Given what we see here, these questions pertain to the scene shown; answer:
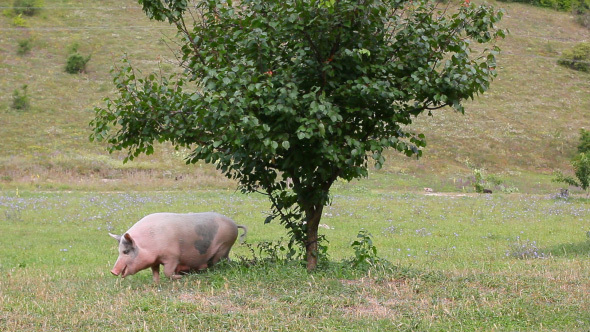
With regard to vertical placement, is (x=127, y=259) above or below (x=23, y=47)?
above

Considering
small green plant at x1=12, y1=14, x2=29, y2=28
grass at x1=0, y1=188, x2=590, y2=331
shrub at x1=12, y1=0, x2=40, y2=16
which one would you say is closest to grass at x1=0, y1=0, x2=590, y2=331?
grass at x1=0, y1=188, x2=590, y2=331

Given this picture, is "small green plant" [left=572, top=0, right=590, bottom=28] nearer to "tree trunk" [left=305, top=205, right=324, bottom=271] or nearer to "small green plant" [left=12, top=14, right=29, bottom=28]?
"small green plant" [left=12, top=14, right=29, bottom=28]

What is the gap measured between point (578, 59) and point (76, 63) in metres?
63.2

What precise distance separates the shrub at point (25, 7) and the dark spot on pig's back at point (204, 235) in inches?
2990

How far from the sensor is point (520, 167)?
4922 cm

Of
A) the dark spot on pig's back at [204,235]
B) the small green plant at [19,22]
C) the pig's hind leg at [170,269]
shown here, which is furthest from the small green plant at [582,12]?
the pig's hind leg at [170,269]

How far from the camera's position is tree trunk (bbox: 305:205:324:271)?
8.60 metres

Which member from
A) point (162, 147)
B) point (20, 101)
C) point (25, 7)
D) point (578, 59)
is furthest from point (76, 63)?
point (578, 59)

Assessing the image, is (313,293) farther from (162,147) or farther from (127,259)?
(162,147)

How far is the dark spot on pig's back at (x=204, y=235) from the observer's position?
28.5 feet

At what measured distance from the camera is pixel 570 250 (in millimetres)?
12766

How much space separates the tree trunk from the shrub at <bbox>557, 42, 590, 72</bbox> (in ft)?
270

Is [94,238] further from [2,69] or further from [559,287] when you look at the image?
[2,69]

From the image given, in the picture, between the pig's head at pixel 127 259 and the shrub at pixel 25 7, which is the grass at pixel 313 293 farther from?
the shrub at pixel 25 7
